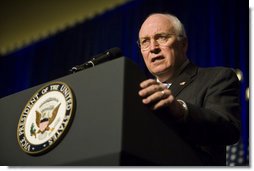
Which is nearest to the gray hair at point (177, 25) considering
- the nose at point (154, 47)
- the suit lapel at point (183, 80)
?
the nose at point (154, 47)

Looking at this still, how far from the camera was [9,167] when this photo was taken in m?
1.29

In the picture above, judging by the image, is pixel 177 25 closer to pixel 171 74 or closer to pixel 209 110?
pixel 171 74

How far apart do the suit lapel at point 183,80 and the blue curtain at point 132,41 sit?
5.26 feet

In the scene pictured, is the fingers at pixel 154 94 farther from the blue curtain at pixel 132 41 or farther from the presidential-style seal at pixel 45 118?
the blue curtain at pixel 132 41

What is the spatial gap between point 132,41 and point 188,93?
2631 millimetres

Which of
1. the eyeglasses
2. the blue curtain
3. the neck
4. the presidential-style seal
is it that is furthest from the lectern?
the blue curtain

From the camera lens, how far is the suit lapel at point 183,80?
150cm

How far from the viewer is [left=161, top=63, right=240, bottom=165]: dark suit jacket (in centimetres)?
126

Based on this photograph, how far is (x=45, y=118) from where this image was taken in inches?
49.1

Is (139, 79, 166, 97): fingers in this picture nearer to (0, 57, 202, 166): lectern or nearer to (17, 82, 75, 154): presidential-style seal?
(0, 57, 202, 166): lectern

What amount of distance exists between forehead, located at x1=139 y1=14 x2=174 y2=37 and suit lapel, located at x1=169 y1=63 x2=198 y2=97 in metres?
0.21

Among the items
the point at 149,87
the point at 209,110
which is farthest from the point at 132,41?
the point at 149,87

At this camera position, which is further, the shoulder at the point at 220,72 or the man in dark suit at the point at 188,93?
the shoulder at the point at 220,72

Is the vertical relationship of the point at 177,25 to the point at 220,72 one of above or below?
above
